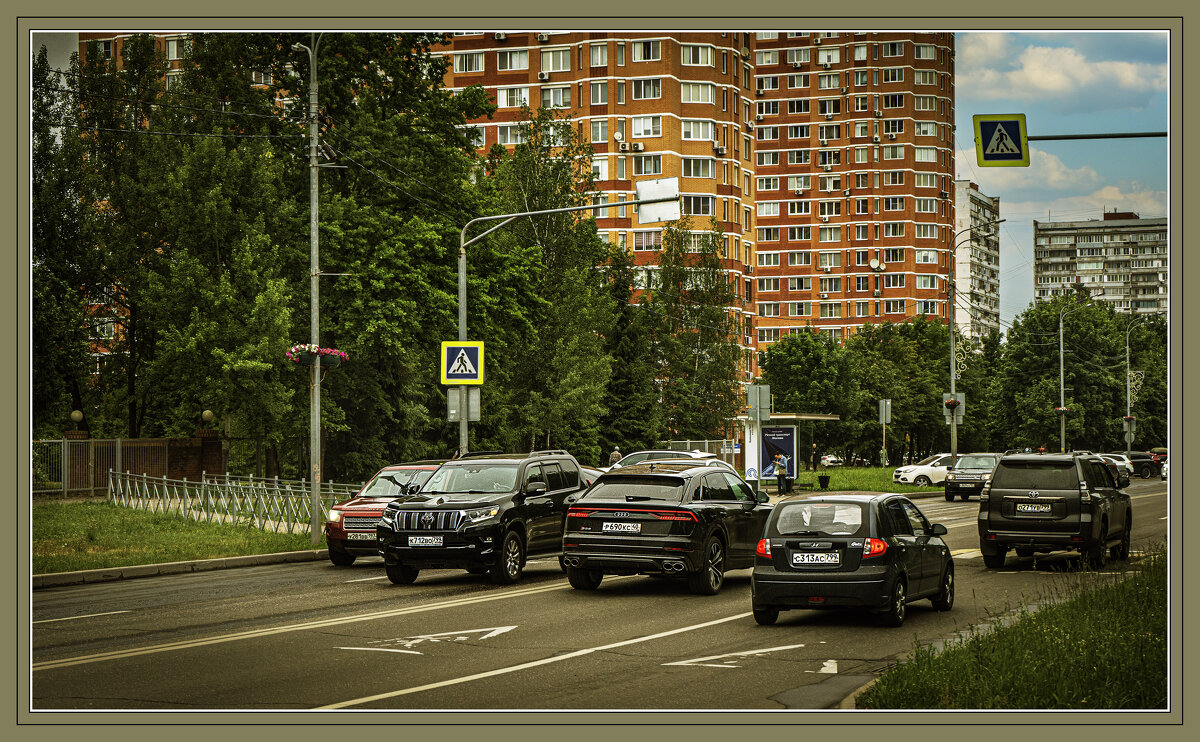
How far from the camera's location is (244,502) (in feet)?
101

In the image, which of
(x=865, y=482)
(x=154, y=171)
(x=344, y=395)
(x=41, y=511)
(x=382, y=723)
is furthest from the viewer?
(x=865, y=482)

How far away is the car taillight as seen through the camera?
14.4 metres

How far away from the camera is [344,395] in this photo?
41.4 meters

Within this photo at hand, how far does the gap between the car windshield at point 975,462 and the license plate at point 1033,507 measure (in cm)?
2782

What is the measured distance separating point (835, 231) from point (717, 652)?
111576 mm

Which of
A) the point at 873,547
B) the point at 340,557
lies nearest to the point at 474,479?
the point at 340,557

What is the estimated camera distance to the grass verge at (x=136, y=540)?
2252 centimetres

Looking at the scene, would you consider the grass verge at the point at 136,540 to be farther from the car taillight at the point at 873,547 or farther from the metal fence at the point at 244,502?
the car taillight at the point at 873,547

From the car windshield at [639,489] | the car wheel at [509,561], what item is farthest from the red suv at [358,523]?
the car windshield at [639,489]

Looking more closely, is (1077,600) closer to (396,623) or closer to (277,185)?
(396,623)

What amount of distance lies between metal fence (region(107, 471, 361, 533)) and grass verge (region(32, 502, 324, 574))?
1.64 feet

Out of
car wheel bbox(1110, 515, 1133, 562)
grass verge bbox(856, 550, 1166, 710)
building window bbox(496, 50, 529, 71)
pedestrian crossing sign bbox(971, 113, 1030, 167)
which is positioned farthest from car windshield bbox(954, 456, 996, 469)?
building window bbox(496, 50, 529, 71)

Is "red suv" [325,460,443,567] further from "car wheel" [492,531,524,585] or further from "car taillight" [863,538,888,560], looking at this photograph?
"car taillight" [863,538,888,560]

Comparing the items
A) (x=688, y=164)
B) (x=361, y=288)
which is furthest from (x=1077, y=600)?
(x=688, y=164)
